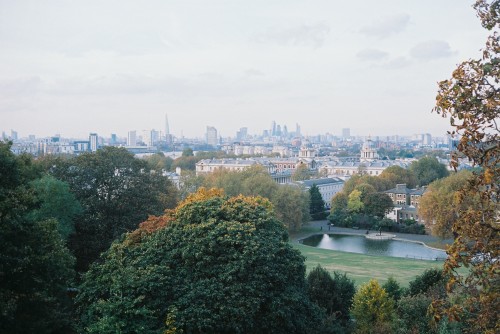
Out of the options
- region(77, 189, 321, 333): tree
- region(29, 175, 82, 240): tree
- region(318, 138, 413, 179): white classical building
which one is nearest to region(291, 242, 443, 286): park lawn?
region(77, 189, 321, 333): tree

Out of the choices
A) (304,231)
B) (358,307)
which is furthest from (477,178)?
(304,231)

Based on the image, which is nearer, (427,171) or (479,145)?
(479,145)

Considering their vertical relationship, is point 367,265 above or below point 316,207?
below

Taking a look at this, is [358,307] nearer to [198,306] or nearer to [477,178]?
[198,306]

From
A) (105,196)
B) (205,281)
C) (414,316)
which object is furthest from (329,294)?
(105,196)

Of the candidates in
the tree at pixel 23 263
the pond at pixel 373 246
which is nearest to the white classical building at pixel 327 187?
the pond at pixel 373 246

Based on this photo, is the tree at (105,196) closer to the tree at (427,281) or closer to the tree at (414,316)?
the tree at (427,281)

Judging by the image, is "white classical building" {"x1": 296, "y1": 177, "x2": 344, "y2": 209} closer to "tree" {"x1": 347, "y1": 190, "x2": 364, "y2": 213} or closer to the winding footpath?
"tree" {"x1": 347, "y1": 190, "x2": 364, "y2": 213}

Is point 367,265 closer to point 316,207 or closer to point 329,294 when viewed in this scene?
point 329,294
